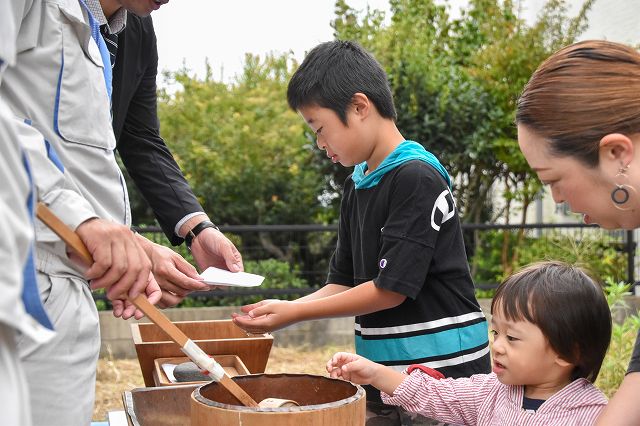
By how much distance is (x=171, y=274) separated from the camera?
229 centimetres

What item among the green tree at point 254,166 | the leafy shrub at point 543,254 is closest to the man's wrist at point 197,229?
the leafy shrub at point 543,254

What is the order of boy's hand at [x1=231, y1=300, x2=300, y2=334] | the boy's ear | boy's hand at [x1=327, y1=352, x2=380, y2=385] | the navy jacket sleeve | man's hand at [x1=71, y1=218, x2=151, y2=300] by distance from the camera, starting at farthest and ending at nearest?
the navy jacket sleeve, the boy's ear, boy's hand at [x1=231, y1=300, x2=300, y2=334], boy's hand at [x1=327, y1=352, x2=380, y2=385], man's hand at [x1=71, y1=218, x2=151, y2=300]

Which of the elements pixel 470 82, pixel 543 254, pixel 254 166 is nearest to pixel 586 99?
pixel 543 254

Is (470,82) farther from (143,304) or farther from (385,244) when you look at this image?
(143,304)

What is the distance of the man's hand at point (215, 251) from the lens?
285 centimetres

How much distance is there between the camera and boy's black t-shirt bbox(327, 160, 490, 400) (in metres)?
2.55

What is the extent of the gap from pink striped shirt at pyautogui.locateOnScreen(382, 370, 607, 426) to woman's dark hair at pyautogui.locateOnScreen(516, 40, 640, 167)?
26.2 inches

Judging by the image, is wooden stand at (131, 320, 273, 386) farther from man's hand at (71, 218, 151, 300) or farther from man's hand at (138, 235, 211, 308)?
man's hand at (71, 218, 151, 300)

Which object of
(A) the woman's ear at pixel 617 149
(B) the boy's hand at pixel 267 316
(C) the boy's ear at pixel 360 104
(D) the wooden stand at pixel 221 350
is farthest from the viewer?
(C) the boy's ear at pixel 360 104

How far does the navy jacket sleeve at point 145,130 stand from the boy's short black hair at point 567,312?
1.32m

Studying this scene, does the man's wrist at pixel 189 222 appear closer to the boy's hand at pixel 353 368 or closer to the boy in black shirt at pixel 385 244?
the boy in black shirt at pixel 385 244

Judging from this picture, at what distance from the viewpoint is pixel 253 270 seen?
842 centimetres

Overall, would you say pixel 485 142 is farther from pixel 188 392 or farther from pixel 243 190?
pixel 188 392

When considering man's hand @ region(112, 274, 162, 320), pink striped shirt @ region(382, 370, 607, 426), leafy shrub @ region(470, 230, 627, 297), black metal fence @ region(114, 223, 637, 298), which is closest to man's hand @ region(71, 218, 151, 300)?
man's hand @ region(112, 274, 162, 320)
